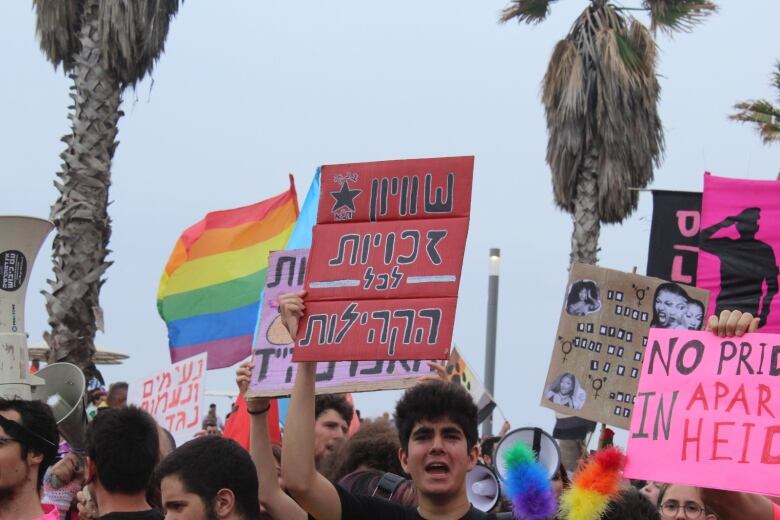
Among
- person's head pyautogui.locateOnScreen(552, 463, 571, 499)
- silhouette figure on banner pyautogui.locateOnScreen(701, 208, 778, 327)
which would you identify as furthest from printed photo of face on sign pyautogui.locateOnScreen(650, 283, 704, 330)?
person's head pyautogui.locateOnScreen(552, 463, 571, 499)

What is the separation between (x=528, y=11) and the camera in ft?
70.2

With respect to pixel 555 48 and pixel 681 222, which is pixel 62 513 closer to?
pixel 681 222

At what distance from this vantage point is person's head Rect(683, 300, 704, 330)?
7676 millimetres

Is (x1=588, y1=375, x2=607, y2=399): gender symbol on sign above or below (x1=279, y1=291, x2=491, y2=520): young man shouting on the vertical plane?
above

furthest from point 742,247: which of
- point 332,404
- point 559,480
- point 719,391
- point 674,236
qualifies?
point 719,391

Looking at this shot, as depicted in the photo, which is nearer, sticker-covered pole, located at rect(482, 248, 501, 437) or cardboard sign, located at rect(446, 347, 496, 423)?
cardboard sign, located at rect(446, 347, 496, 423)

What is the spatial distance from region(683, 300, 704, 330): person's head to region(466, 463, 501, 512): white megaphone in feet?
7.21

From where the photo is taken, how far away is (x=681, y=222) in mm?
9305

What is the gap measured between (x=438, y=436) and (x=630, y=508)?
0.70m

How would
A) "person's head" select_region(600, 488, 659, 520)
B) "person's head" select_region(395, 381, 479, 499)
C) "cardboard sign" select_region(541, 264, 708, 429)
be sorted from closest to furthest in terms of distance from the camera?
"person's head" select_region(600, 488, 659, 520)
"person's head" select_region(395, 381, 479, 499)
"cardboard sign" select_region(541, 264, 708, 429)

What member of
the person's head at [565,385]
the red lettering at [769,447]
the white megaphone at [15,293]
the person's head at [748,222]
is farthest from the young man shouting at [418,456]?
the person's head at [748,222]

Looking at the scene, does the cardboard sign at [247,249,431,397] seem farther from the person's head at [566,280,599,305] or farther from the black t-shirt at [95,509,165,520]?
the person's head at [566,280,599,305]

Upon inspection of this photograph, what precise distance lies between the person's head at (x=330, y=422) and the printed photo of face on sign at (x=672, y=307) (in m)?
1.91

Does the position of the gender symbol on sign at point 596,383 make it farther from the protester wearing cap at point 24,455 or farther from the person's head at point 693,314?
the protester wearing cap at point 24,455
